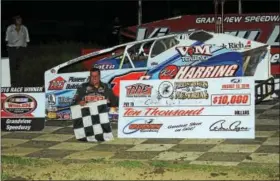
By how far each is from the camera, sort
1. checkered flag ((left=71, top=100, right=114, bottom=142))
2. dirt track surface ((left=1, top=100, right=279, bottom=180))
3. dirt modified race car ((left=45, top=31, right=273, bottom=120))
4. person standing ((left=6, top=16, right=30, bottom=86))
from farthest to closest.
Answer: person standing ((left=6, top=16, right=30, bottom=86)), dirt modified race car ((left=45, top=31, right=273, bottom=120)), checkered flag ((left=71, top=100, right=114, bottom=142)), dirt track surface ((left=1, top=100, right=279, bottom=180))

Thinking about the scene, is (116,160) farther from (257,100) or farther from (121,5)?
(121,5)

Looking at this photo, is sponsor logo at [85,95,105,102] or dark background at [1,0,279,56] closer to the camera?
sponsor logo at [85,95,105,102]

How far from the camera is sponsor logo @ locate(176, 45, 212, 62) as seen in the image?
31.7 feet

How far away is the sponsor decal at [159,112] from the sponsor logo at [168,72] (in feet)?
3.98

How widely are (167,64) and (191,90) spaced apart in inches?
56.6

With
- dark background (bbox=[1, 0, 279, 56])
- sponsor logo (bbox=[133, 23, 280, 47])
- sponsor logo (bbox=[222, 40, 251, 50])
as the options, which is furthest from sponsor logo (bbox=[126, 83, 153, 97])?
dark background (bbox=[1, 0, 279, 56])

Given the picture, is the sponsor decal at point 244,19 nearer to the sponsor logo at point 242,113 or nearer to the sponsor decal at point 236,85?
the sponsor decal at point 236,85

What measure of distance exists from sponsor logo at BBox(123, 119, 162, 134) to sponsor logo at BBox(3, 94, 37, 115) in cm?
163

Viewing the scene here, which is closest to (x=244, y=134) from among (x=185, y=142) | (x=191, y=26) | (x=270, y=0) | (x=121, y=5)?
(x=185, y=142)

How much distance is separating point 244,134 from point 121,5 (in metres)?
12.0

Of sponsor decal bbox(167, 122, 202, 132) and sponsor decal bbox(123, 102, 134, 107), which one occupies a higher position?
sponsor decal bbox(123, 102, 134, 107)

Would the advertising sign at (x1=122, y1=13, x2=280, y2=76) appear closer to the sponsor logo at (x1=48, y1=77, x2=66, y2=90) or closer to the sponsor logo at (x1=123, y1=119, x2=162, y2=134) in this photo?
the sponsor logo at (x1=48, y1=77, x2=66, y2=90)

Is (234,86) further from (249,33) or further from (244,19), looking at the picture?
(244,19)

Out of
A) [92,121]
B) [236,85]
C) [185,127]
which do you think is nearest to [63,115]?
A: [92,121]
